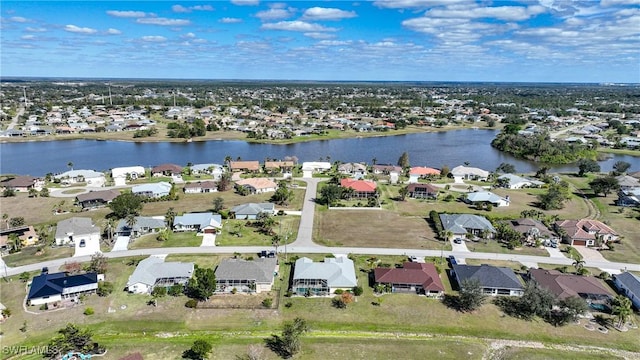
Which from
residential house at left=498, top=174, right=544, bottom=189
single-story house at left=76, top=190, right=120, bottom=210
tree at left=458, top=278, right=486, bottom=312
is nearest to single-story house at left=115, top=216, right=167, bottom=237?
single-story house at left=76, top=190, right=120, bottom=210

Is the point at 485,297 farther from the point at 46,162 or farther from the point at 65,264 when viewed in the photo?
the point at 46,162

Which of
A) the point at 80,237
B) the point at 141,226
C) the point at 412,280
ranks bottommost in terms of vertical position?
the point at 412,280

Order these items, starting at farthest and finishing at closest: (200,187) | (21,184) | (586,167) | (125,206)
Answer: (586,167) → (21,184) → (200,187) → (125,206)

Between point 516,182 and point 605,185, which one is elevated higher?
point 605,185

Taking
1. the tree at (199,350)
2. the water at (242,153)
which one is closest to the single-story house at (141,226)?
the tree at (199,350)

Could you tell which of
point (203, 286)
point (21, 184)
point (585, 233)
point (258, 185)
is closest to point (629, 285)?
point (585, 233)

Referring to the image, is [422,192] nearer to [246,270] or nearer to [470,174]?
[470,174]

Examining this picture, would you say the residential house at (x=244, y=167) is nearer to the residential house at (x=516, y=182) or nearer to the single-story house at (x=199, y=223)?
the single-story house at (x=199, y=223)
